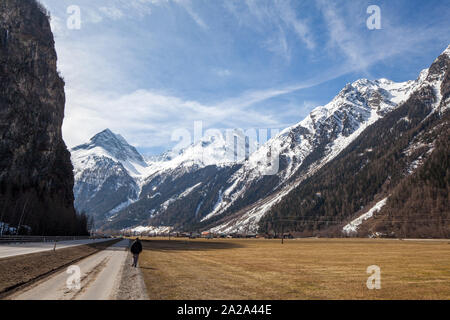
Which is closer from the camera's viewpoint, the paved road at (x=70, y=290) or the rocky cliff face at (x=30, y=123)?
the paved road at (x=70, y=290)

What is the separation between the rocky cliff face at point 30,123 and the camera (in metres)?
119

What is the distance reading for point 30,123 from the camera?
13275cm

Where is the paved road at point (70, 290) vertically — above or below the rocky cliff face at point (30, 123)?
below

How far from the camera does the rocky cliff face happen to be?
11919cm

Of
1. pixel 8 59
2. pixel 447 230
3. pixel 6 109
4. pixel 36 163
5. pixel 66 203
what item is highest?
pixel 8 59

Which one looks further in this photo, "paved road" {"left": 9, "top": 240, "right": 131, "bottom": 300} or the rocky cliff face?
the rocky cliff face

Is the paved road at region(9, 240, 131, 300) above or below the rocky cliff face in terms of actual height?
below

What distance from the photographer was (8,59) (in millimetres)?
128000

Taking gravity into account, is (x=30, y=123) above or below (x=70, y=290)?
above

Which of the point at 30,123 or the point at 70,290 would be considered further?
the point at 30,123
